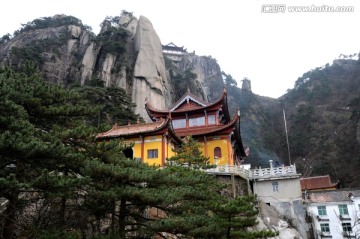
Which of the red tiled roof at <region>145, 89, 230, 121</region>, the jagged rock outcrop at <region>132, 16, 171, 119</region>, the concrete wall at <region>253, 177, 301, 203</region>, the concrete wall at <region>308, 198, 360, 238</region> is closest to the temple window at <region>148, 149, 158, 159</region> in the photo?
the red tiled roof at <region>145, 89, 230, 121</region>

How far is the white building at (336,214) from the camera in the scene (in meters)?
25.9

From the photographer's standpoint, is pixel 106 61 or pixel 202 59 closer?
pixel 106 61

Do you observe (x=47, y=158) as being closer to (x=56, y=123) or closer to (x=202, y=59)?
(x=56, y=123)

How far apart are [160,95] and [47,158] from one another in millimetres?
36554

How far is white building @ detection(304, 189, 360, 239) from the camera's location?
25.9 metres

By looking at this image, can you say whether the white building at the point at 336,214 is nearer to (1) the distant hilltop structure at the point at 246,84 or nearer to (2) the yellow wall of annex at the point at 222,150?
(2) the yellow wall of annex at the point at 222,150

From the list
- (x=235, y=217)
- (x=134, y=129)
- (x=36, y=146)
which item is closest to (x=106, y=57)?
(x=134, y=129)

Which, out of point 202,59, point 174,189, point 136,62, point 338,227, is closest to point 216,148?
point 338,227

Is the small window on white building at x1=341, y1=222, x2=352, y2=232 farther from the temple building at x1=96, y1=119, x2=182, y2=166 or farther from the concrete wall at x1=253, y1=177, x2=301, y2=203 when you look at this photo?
the temple building at x1=96, y1=119, x2=182, y2=166

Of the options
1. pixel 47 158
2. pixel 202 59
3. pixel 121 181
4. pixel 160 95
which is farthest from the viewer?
pixel 202 59

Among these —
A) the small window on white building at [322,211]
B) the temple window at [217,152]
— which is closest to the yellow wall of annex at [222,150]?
Answer: the temple window at [217,152]

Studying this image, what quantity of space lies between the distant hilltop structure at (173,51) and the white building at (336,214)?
55.1 m

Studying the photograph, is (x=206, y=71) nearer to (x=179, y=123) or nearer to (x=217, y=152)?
(x=179, y=123)

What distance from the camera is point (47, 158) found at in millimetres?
8969
